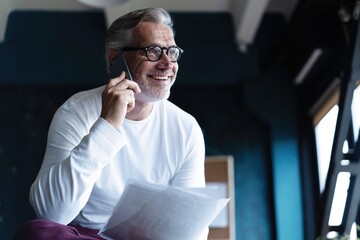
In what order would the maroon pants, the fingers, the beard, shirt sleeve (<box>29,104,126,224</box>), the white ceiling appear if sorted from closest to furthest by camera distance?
the maroon pants < shirt sleeve (<box>29,104,126,224</box>) < the fingers < the beard < the white ceiling

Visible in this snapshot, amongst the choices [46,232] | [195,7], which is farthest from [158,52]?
[195,7]

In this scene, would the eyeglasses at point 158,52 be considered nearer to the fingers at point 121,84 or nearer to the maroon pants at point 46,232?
the fingers at point 121,84

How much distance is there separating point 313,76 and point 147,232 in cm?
446

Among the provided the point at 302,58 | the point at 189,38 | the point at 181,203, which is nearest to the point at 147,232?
the point at 181,203

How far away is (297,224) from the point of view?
5.76 metres

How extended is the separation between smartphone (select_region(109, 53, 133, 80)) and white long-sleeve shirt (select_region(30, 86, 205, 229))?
0.07 meters

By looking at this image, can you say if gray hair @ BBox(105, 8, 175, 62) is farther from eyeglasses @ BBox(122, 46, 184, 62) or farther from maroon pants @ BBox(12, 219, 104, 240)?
maroon pants @ BBox(12, 219, 104, 240)

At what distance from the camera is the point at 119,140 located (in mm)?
1618

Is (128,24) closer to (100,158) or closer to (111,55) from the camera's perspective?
(111,55)

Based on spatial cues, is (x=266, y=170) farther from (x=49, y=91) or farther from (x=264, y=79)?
(x=49, y=91)

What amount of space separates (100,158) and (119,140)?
63 millimetres

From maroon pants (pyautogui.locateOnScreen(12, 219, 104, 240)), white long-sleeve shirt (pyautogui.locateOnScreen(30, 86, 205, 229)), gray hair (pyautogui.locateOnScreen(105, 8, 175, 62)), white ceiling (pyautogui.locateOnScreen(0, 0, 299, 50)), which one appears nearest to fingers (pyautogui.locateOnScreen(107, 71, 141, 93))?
white long-sleeve shirt (pyautogui.locateOnScreen(30, 86, 205, 229))

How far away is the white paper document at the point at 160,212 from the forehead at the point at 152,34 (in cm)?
50

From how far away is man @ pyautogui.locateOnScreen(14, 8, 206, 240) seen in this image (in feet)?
5.19
